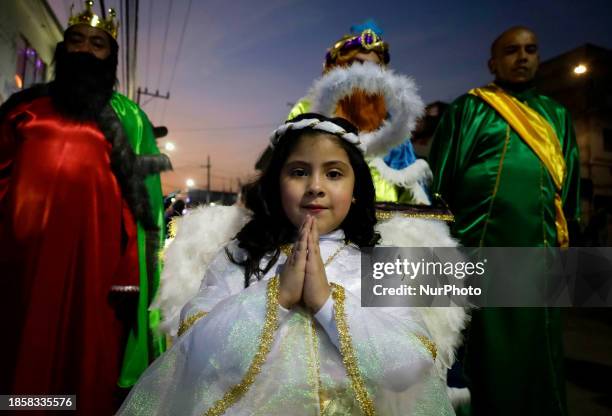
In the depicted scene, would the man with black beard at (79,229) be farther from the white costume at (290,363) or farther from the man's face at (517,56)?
the man's face at (517,56)

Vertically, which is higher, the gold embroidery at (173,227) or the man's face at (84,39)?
the man's face at (84,39)

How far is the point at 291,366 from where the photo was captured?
1132 mm

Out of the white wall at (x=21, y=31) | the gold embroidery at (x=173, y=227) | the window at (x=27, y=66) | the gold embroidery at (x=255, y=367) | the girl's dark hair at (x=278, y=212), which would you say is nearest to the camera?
the gold embroidery at (x=255, y=367)

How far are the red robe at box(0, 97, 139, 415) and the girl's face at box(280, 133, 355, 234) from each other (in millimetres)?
1253

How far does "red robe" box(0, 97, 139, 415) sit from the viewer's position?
1941 millimetres

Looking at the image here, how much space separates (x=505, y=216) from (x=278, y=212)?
1601 mm

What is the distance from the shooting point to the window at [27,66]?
703cm

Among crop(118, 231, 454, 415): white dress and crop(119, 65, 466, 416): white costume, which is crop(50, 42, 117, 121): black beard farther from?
crop(118, 231, 454, 415): white dress

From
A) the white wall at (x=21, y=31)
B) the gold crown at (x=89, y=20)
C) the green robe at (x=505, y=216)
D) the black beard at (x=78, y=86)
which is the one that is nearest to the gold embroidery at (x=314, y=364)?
the green robe at (x=505, y=216)

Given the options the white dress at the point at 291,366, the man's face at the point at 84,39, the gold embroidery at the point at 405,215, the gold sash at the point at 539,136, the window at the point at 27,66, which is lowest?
the white dress at the point at 291,366

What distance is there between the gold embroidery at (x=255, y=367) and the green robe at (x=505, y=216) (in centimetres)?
163

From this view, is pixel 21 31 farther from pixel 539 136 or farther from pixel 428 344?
pixel 428 344

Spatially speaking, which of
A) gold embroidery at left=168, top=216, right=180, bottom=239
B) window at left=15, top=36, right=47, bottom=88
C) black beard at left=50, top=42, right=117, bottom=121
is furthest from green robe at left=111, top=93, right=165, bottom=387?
window at left=15, top=36, right=47, bottom=88

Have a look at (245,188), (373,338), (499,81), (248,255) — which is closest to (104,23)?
(245,188)
